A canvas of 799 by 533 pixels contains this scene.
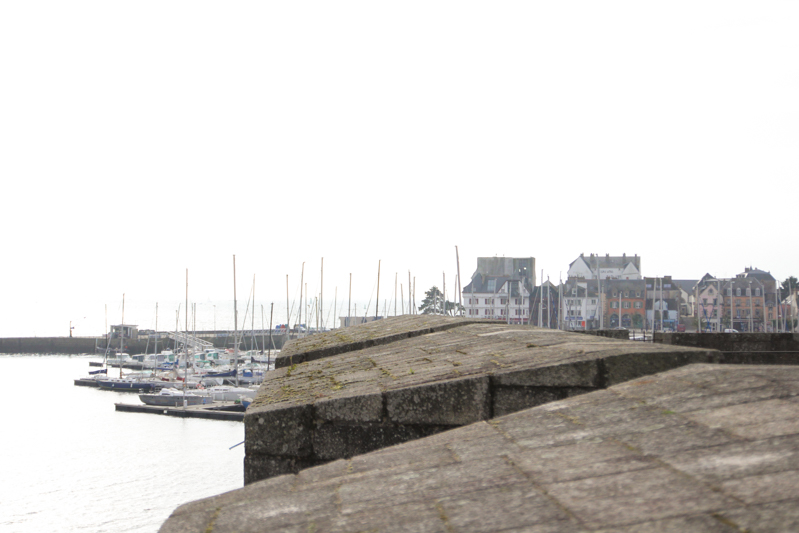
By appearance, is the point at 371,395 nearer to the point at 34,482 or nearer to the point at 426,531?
the point at 426,531

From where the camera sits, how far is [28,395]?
60469 millimetres

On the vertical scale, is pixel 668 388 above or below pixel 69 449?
above

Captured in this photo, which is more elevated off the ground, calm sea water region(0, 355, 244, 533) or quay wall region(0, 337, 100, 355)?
quay wall region(0, 337, 100, 355)

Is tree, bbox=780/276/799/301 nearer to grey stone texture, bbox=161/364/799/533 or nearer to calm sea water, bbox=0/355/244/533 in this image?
calm sea water, bbox=0/355/244/533

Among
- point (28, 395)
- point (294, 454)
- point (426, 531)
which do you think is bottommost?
point (28, 395)

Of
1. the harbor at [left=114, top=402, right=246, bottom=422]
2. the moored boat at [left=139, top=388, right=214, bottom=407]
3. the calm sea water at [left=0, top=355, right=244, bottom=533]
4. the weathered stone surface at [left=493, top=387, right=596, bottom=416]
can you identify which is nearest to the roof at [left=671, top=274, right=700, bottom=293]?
the harbor at [left=114, top=402, right=246, bottom=422]

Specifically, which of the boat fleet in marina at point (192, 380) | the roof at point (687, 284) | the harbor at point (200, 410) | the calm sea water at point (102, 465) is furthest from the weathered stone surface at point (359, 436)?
the roof at point (687, 284)

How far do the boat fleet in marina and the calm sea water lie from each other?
155 inches

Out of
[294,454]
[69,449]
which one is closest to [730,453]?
[294,454]

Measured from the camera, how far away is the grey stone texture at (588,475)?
1761mm

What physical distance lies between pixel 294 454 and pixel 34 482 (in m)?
33.5

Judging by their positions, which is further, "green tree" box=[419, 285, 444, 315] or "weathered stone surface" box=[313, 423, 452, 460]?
"green tree" box=[419, 285, 444, 315]

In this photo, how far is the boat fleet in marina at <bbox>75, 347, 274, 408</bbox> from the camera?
5391cm

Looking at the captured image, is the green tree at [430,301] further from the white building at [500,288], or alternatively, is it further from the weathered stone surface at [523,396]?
the weathered stone surface at [523,396]
